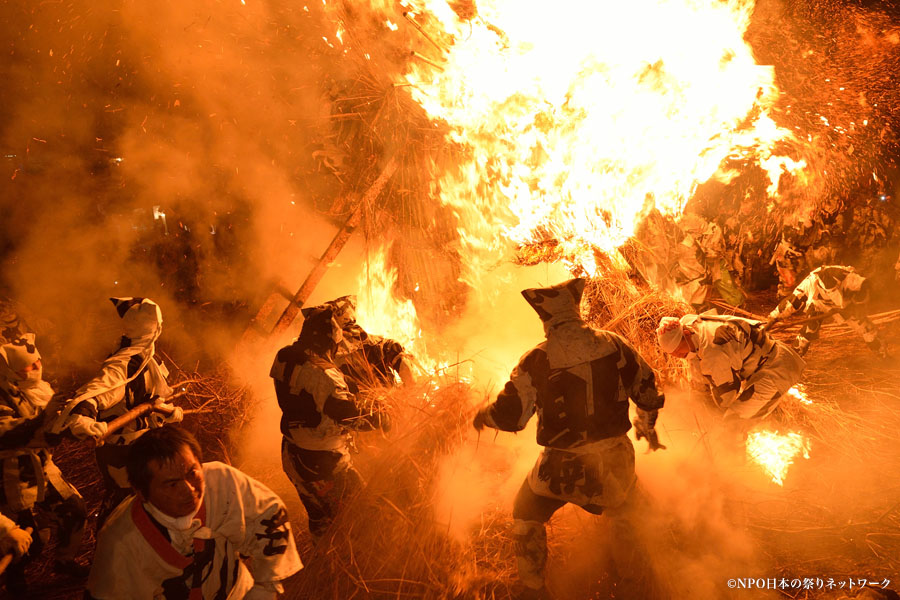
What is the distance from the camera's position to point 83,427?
11.9 ft

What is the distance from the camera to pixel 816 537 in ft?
13.2

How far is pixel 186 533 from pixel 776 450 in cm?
548

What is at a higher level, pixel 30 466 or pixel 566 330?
pixel 566 330

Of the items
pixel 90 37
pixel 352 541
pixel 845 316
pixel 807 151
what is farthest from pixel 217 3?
pixel 845 316

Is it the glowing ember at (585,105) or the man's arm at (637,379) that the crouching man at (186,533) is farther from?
the glowing ember at (585,105)

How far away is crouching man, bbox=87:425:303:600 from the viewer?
6.84 feet

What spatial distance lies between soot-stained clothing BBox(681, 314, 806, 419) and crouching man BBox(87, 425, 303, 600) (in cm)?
366

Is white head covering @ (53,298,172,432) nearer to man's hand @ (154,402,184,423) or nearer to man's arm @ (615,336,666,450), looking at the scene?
man's hand @ (154,402,184,423)

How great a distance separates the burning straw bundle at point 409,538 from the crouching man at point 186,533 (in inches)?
56.6

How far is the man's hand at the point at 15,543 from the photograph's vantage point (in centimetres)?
361

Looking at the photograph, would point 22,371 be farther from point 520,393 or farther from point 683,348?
point 683,348

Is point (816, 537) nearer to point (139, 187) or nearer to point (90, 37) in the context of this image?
point (139, 187)

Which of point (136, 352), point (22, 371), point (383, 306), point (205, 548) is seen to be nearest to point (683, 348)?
point (205, 548)

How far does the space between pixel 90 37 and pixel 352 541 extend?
8329mm
